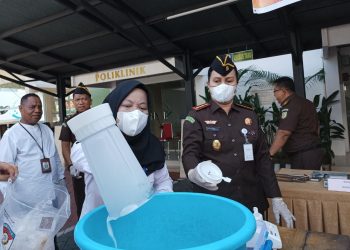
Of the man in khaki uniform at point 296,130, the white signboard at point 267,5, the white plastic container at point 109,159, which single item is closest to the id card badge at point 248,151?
the white plastic container at point 109,159

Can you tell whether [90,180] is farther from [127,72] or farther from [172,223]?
[127,72]

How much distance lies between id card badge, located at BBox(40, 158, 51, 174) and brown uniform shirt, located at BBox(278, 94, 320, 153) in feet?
7.79

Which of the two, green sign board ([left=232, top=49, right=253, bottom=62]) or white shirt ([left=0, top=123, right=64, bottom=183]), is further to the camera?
green sign board ([left=232, top=49, right=253, bottom=62])

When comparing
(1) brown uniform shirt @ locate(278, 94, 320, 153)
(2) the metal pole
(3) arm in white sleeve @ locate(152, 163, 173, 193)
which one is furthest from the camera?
(2) the metal pole

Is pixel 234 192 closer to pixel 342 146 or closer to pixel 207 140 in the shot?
pixel 207 140

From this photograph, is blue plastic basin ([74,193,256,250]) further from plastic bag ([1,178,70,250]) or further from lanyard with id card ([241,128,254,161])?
lanyard with id card ([241,128,254,161])

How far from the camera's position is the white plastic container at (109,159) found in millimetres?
685

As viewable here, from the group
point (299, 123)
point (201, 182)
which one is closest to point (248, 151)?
point (201, 182)

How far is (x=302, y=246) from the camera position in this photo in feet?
3.68

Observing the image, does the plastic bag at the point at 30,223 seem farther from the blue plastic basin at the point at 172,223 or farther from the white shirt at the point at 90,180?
the blue plastic basin at the point at 172,223

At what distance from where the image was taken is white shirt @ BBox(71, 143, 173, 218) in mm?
1131

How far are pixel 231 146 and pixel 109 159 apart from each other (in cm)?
112

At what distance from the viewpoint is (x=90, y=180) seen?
1.22 metres

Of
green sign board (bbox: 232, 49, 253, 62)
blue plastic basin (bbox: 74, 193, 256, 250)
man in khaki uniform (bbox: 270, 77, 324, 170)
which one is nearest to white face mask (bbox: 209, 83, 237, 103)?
blue plastic basin (bbox: 74, 193, 256, 250)
